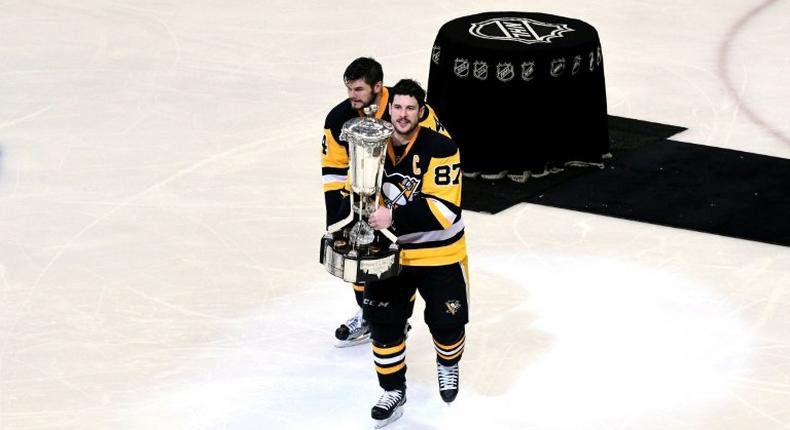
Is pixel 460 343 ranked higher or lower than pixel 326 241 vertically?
lower

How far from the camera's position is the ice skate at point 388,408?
16.7ft

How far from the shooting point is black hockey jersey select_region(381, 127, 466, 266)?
15.3 feet

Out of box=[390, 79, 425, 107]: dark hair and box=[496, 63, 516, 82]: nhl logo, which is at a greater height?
box=[390, 79, 425, 107]: dark hair

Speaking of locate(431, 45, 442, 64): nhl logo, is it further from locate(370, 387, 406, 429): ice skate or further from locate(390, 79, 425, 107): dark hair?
locate(390, 79, 425, 107): dark hair

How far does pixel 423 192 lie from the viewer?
4.71m

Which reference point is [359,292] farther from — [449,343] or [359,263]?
[359,263]

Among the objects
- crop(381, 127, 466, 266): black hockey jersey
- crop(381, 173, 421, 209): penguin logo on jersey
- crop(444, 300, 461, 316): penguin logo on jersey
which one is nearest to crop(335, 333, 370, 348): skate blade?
crop(444, 300, 461, 316): penguin logo on jersey

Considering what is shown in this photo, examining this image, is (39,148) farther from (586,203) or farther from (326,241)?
(326,241)

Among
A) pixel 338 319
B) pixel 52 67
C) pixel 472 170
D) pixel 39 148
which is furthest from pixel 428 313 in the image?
pixel 52 67

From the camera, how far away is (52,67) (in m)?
9.66

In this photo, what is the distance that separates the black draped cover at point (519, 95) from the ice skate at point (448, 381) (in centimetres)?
261

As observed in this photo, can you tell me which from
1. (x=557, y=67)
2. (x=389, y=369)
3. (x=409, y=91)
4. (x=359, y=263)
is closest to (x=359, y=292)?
(x=389, y=369)

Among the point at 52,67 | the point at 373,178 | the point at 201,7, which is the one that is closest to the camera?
the point at 373,178

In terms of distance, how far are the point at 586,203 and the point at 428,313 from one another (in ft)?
8.37
